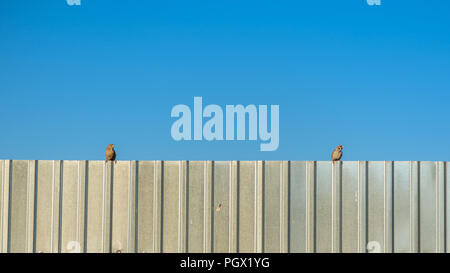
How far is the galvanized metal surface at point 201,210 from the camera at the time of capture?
5086 mm

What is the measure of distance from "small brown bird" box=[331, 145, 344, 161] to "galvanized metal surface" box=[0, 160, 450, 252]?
0.32 m

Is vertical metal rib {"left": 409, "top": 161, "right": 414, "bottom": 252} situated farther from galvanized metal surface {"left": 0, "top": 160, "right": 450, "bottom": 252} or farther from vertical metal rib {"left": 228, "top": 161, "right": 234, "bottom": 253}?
vertical metal rib {"left": 228, "top": 161, "right": 234, "bottom": 253}

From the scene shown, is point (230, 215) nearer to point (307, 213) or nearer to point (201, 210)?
point (201, 210)

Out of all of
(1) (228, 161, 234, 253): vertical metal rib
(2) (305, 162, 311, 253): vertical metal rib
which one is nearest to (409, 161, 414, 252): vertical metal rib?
(2) (305, 162, 311, 253): vertical metal rib

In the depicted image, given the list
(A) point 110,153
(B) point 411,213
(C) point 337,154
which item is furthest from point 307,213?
(A) point 110,153

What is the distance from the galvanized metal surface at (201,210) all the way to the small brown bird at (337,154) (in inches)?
12.6

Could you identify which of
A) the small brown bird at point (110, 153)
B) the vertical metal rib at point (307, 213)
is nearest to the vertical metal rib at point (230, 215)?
the vertical metal rib at point (307, 213)

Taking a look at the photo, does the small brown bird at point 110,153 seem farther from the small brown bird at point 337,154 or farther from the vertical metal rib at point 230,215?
the small brown bird at point 337,154

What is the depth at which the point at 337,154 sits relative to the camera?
5207 mm

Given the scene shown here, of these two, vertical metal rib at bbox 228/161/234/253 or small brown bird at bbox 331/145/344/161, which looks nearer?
vertical metal rib at bbox 228/161/234/253

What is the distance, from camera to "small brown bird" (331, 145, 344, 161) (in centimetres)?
520

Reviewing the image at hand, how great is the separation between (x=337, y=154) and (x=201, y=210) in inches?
92.3

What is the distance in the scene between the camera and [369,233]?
5.13 meters

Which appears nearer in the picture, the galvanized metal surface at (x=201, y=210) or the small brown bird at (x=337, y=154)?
the galvanized metal surface at (x=201, y=210)
